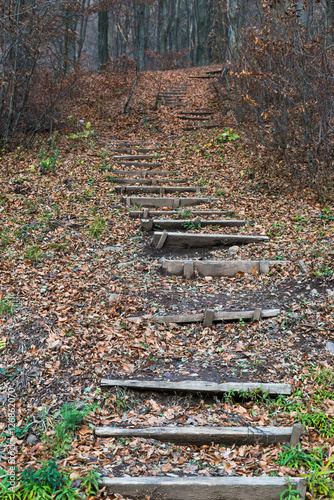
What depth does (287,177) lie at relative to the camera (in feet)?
28.7

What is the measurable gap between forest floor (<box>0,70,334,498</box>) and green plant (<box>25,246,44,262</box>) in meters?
0.02

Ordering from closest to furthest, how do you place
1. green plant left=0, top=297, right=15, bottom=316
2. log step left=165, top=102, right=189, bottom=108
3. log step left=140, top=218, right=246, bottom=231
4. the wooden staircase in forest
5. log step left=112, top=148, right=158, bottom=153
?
the wooden staircase in forest < green plant left=0, top=297, right=15, bottom=316 < log step left=140, top=218, right=246, bottom=231 < log step left=112, top=148, right=158, bottom=153 < log step left=165, top=102, right=189, bottom=108

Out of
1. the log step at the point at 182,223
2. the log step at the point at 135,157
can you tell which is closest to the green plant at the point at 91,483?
the log step at the point at 182,223

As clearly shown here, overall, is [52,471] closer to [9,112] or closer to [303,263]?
[303,263]

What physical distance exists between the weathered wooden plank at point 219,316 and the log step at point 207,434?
1.71 meters

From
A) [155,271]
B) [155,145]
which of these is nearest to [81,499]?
[155,271]

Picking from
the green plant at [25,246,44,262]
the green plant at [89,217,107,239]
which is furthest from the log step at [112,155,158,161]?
the green plant at [25,246,44,262]

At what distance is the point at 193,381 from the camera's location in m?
4.24

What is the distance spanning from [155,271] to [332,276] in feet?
8.46

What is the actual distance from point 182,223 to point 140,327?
3140 mm

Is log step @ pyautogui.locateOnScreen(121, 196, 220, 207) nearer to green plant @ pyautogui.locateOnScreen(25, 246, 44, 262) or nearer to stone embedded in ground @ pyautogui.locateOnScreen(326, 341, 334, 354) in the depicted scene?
green plant @ pyautogui.locateOnScreen(25, 246, 44, 262)

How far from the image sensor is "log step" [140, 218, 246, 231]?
786cm

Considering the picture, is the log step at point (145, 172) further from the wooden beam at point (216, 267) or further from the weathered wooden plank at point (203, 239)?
the wooden beam at point (216, 267)

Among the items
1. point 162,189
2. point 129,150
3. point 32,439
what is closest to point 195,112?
point 129,150
